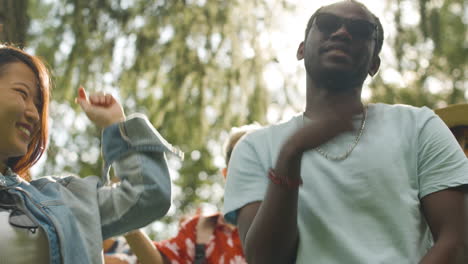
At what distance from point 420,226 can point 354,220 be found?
0.61ft

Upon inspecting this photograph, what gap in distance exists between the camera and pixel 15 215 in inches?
70.2

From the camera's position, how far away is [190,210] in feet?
59.6

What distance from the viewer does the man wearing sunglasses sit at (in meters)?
1.68

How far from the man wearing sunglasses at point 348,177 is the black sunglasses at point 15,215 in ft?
1.91

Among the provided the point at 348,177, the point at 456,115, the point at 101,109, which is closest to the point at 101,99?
the point at 101,109

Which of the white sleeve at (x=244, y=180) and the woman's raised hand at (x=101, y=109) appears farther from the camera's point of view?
the woman's raised hand at (x=101, y=109)

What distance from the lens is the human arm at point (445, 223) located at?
5.49ft

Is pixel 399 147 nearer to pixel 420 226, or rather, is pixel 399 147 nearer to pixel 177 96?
pixel 420 226

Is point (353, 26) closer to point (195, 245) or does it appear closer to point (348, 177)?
point (348, 177)

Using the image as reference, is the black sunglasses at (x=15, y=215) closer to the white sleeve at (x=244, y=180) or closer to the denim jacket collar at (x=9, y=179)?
the denim jacket collar at (x=9, y=179)

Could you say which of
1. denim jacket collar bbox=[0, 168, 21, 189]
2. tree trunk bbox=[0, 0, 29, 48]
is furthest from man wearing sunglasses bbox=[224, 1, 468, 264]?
tree trunk bbox=[0, 0, 29, 48]

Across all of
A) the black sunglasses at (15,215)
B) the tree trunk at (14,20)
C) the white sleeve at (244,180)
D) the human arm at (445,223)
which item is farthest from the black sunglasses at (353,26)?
the tree trunk at (14,20)

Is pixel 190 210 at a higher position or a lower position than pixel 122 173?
lower

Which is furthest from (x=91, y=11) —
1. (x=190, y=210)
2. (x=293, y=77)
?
(x=190, y=210)
